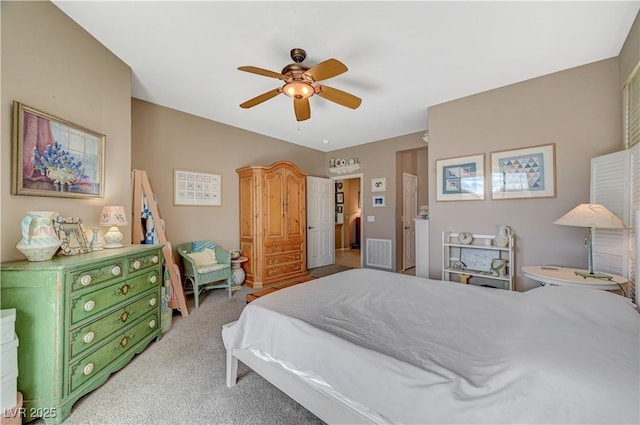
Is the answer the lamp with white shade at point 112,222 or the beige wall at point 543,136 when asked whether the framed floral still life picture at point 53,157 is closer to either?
the lamp with white shade at point 112,222

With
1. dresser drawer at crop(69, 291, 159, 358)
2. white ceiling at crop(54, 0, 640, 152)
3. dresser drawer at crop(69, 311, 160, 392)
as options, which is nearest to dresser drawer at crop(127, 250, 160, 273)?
dresser drawer at crop(69, 291, 159, 358)

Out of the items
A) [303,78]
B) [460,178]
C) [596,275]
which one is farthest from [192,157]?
[596,275]

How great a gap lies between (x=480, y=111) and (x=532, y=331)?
2.86m

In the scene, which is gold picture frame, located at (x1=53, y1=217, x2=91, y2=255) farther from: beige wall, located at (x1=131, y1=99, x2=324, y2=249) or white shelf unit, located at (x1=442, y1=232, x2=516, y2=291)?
white shelf unit, located at (x1=442, y1=232, x2=516, y2=291)

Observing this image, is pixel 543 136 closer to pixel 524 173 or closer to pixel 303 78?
pixel 524 173

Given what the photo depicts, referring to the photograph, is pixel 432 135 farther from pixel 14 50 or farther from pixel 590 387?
pixel 14 50

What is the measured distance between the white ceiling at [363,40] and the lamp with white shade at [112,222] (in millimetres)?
1463

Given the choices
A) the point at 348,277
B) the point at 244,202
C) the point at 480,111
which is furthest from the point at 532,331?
the point at 244,202

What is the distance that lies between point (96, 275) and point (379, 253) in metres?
4.51

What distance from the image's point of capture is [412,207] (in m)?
5.51

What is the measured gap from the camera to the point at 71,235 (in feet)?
5.94

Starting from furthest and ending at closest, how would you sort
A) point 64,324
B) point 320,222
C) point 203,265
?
point 320,222, point 203,265, point 64,324

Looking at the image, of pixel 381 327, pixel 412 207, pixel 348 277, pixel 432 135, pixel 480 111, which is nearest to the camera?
pixel 381 327

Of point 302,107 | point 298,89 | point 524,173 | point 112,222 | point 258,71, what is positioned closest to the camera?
point 258,71
